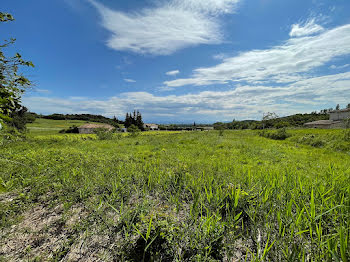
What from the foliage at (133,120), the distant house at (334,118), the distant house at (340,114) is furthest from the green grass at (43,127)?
the distant house at (340,114)

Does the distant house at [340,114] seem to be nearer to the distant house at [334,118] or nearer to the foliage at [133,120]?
the distant house at [334,118]

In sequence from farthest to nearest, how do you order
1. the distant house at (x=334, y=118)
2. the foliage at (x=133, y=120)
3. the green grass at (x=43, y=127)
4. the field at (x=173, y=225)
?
the foliage at (x=133, y=120) → the green grass at (x=43, y=127) → the distant house at (x=334, y=118) → the field at (x=173, y=225)

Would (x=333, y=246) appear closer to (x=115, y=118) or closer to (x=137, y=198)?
(x=137, y=198)

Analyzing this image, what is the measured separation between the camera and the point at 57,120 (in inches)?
3211

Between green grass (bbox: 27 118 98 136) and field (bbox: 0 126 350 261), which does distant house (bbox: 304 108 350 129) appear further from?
green grass (bbox: 27 118 98 136)

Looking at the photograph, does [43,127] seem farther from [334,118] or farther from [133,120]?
[334,118]

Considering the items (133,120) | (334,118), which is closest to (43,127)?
(133,120)

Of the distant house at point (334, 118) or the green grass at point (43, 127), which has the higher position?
the distant house at point (334, 118)

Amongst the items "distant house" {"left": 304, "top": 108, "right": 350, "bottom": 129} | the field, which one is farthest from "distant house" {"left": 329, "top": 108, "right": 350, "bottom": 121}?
the field

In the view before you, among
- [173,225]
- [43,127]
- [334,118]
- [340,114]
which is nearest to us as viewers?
[173,225]

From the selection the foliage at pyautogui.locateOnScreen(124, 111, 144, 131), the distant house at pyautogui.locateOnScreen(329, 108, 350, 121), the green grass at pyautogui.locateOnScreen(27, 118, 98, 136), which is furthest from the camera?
the foliage at pyautogui.locateOnScreen(124, 111, 144, 131)

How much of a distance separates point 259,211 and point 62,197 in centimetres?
410

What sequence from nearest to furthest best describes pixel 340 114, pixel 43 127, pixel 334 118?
pixel 340 114 → pixel 334 118 → pixel 43 127

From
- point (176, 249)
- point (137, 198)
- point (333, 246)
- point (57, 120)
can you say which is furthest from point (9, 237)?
point (57, 120)
